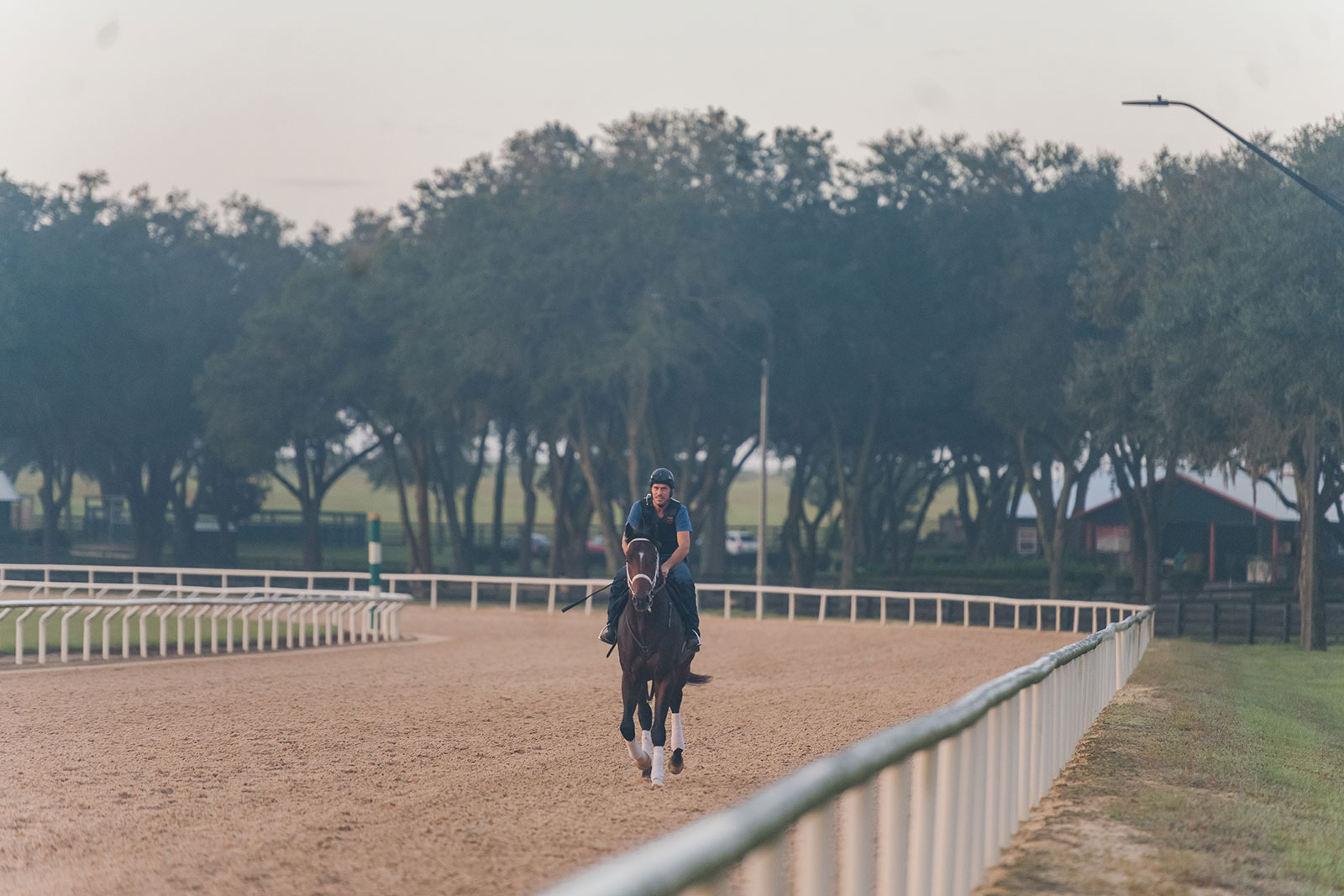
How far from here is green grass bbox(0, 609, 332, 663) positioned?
25.2 m

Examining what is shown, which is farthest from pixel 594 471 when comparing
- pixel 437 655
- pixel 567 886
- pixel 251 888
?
pixel 567 886

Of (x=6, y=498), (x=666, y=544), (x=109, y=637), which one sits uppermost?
(x=6, y=498)

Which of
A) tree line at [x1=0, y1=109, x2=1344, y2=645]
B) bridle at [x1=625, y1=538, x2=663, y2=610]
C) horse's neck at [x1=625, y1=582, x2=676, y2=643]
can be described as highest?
tree line at [x1=0, y1=109, x2=1344, y2=645]

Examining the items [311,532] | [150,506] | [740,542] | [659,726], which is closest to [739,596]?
[311,532]

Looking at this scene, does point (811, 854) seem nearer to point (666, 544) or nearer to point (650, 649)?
point (650, 649)

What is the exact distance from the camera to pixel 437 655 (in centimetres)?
2647

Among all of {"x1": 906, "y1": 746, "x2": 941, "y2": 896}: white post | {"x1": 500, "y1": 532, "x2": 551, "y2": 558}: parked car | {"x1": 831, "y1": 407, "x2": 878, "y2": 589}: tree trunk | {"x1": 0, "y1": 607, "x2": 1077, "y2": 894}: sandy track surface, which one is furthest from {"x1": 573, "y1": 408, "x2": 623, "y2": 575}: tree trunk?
{"x1": 906, "y1": 746, "x2": 941, "y2": 896}: white post

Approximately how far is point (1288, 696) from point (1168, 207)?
76.3ft

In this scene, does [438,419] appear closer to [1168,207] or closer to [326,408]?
[326,408]

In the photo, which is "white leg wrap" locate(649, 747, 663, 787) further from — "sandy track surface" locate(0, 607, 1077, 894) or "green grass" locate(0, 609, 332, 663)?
→ "green grass" locate(0, 609, 332, 663)

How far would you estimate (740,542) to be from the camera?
10619 cm

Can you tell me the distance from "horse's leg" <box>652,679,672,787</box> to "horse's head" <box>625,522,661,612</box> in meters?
0.59

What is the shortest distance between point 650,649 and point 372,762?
2431mm

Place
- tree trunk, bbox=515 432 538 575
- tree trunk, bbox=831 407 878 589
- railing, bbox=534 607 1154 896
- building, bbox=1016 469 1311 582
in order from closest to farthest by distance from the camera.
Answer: railing, bbox=534 607 1154 896
tree trunk, bbox=831 407 878 589
tree trunk, bbox=515 432 538 575
building, bbox=1016 469 1311 582
